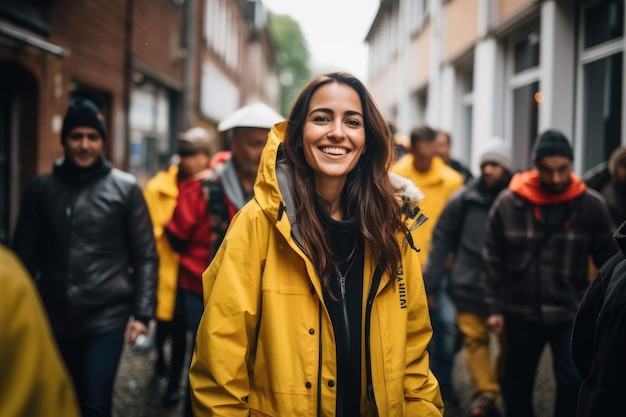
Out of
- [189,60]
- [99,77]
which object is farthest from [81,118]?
[189,60]

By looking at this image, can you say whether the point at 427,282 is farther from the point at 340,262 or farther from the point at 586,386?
the point at 586,386

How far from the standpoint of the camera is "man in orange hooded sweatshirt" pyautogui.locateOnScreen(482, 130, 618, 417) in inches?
159

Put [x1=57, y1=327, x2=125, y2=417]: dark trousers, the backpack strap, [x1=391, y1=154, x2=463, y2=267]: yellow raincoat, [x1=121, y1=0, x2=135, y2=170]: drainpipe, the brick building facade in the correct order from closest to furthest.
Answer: [x1=57, y1=327, x2=125, y2=417]: dark trousers → the backpack strap → [x1=391, y1=154, x2=463, y2=267]: yellow raincoat → the brick building facade → [x1=121, y1=0, x2=135, y2=170]: drainpipe

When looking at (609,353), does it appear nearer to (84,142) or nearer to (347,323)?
(347,323)

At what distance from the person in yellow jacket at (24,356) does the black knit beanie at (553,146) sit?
3452mm

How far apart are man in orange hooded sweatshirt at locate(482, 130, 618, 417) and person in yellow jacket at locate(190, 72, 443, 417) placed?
6.27 feet

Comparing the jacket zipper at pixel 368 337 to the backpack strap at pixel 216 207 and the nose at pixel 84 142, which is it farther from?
the nose at pixel 84 142

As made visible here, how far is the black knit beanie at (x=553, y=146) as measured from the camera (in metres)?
4.05

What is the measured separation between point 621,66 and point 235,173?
4.48m

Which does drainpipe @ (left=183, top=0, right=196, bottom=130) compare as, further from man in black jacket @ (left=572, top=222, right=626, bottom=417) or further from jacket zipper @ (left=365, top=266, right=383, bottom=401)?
man in black jacket @ (left=572, top=222, right=626, bottom=417)

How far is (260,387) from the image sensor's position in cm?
221

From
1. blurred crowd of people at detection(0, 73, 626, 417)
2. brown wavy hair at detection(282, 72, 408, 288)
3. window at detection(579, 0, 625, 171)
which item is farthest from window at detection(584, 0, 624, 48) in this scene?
brown wavy hair at detection(282, 72, 408, 288)

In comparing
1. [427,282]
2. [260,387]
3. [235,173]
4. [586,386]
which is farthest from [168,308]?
[586,386]

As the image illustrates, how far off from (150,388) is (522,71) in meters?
7.00
